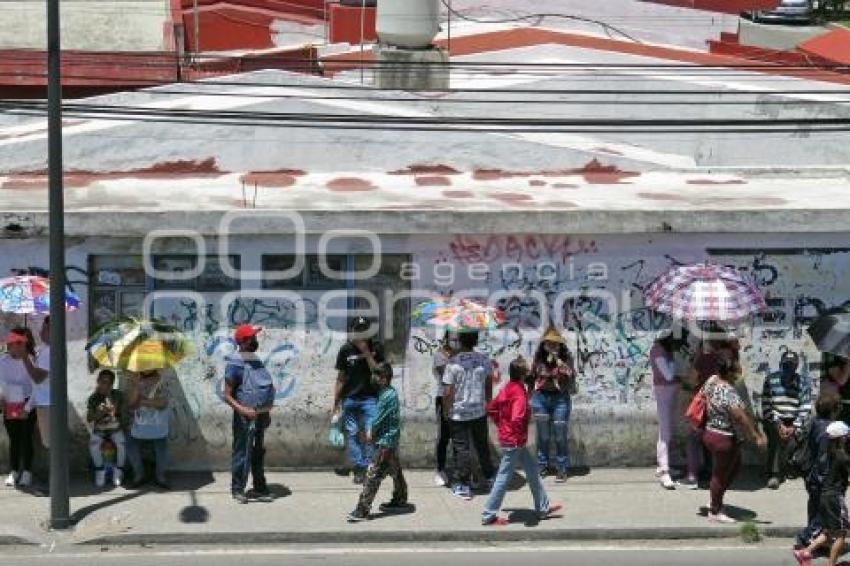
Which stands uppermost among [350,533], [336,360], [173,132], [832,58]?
[832,58]

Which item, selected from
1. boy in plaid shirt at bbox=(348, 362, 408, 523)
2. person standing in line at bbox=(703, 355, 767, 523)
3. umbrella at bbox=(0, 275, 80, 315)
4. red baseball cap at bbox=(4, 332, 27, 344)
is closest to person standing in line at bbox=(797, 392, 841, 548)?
person standing in line at bbox=(703, 355, 767, 523)

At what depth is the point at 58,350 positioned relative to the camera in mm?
12188

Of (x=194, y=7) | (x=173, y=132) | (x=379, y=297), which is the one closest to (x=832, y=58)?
(x=194, y=7)

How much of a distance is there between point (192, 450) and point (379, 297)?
2.31 m

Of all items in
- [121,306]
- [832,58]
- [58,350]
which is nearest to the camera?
[58,350]

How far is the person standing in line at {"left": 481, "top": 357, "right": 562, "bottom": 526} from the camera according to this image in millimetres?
12211

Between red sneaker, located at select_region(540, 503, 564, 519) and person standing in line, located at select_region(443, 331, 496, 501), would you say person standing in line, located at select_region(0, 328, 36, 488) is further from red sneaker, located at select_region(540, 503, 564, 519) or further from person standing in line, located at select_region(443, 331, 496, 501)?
red sneaker, located at select_region(540, 503, 564, 519)

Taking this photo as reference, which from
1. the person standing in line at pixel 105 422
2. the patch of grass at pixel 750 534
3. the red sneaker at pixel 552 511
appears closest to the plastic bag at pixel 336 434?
the person standing in line at pixel 105 422

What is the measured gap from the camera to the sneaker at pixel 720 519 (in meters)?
12.7

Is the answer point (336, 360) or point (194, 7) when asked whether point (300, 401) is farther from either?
point (194, 7)

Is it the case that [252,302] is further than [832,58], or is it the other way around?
[832,58]

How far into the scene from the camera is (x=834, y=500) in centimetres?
1102

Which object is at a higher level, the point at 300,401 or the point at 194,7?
the point at 194,7

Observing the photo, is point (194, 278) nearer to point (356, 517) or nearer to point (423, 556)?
point (356, 517)
